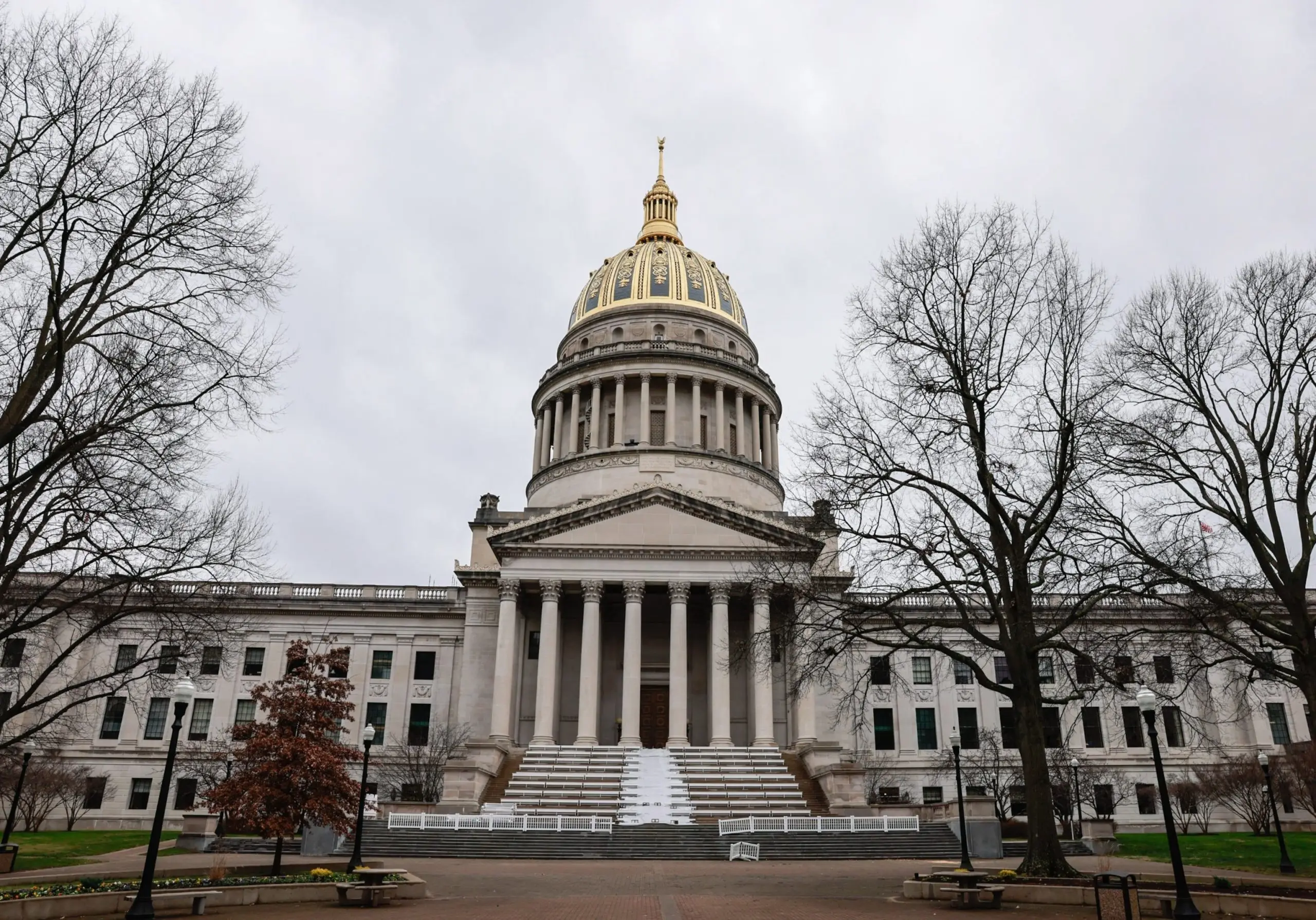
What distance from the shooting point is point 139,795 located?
51.4m

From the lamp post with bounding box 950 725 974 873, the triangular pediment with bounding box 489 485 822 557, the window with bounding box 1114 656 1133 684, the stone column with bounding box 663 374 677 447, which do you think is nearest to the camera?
the window with bounding box 1114 656 1133 684

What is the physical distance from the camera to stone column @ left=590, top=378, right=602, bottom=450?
204 feet

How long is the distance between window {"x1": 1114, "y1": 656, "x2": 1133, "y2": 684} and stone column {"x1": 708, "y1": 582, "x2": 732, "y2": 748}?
20134mm

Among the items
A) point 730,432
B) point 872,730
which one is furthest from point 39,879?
point 730,432

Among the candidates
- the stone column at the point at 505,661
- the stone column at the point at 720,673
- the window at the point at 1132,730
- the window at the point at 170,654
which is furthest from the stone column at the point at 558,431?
the window at the point at 170,654

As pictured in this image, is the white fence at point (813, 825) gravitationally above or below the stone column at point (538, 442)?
below

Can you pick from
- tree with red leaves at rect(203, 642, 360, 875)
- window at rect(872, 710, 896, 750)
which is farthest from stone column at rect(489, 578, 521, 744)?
window at rect(872, 710, 896, 750)

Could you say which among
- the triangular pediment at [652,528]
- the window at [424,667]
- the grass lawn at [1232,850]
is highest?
the triangular pediment at [652,528]

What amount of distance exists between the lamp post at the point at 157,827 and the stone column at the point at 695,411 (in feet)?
153

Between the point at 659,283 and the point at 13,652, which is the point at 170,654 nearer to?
the point at 13,652

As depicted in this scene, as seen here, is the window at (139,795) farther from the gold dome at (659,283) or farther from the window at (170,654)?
the gold dome at (659,283)

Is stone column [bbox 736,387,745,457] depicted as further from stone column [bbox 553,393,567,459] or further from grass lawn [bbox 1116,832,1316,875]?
grass lawn [bbox 1116,832,1316,875]

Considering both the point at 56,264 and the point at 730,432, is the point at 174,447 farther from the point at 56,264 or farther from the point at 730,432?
the point at 730,432

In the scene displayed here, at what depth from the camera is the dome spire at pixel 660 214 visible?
77.1 metres
